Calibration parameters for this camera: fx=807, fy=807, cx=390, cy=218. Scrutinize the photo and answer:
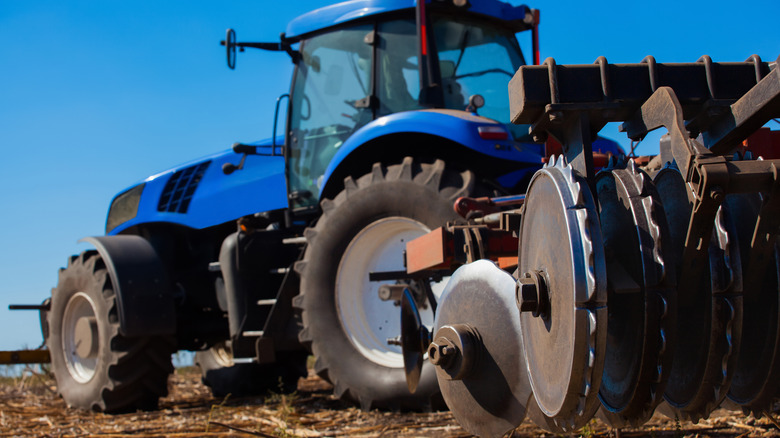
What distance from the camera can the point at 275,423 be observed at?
4086mm

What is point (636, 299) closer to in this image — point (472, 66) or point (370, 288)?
point (370, 288)

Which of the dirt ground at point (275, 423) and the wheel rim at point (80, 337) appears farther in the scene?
the wheel rim at point (80, 337)

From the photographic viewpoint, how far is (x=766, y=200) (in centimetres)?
170

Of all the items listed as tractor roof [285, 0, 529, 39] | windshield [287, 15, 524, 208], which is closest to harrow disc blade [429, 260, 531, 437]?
windshield [287, 15, 524, 208]

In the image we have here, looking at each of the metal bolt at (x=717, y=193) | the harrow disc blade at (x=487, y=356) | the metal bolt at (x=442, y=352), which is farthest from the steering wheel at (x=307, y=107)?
the metal bolt at (x=717, y=193)

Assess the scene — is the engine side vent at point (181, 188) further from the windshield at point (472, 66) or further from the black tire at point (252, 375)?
the windshield at point (472, 66)

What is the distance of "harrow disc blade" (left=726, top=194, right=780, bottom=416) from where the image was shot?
1968mm

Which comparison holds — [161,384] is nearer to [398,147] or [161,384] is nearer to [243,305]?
[243,305]

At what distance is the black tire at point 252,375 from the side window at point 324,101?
179 centimetres

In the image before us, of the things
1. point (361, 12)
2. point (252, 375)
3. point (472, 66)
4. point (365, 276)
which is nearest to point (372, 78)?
point (361, 12)

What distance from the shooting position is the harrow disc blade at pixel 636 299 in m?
1.82

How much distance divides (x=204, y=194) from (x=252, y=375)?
150 centimetres

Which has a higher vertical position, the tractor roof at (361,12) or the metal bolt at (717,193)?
the tractor roof at (361,12)

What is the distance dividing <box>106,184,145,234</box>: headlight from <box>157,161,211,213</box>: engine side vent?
0.33 m
